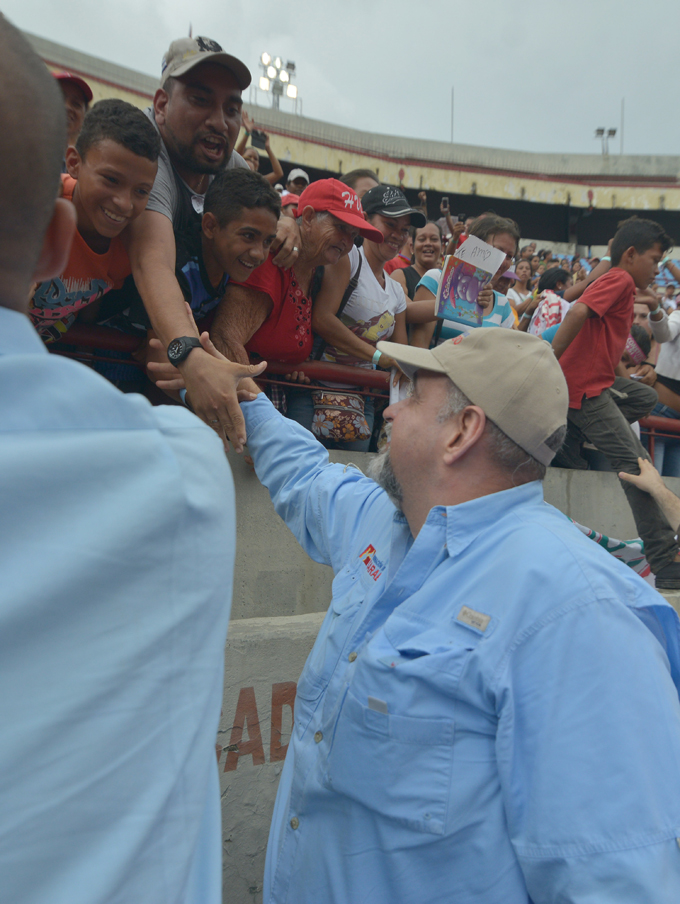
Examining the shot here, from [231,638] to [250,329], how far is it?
144 centimetres

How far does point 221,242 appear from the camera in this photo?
8.95ft

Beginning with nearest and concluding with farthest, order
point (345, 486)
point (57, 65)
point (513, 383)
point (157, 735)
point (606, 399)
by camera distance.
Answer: point (157, 735) < point (513, 383) < point (345, 486) < point (606, 399) < point (57, 65)

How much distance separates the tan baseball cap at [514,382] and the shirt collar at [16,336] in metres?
1.32

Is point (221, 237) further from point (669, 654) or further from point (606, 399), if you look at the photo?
point (606, 399)

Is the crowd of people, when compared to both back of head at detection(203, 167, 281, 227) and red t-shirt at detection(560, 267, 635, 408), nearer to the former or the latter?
back of head at detection(203, 167, 281, 227)

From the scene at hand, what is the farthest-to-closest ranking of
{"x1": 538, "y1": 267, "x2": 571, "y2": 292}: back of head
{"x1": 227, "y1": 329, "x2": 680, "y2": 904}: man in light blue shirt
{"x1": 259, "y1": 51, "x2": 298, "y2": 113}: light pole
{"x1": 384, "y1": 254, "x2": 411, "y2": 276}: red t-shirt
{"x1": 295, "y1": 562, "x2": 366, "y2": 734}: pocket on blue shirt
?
{"x1": 259, "y1": 51, "x2": 298, "y2": 113}: light pole < {"x1": 538, "y1": 267, "x2": 571, "y2": 292}: back of head < {"x1": 384, "y1": 254, "x2": 411, "y2": 276}: red t-shirt < {"x1": 295, "y1": 562, "x2": 366, "y2": 734}: pocket on blue shirt < {"x1": 227, "y1": 329, "x2": 680, "y2": 904}: man in light blue shirt

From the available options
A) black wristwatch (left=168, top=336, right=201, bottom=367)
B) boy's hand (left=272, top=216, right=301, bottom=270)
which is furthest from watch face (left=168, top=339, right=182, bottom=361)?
boy's hand (left=272, top=216, right=301, bottom=270)

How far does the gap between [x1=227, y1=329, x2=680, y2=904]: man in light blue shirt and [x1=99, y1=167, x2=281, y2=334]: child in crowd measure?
125cm

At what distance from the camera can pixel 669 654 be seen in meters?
1.45

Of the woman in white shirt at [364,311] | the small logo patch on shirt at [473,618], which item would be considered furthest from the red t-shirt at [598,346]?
the small logo patch on shirt at [473,618]

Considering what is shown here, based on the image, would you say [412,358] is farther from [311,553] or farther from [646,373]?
[646,373]

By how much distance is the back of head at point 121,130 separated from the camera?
7.61 feet

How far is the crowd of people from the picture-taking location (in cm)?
53

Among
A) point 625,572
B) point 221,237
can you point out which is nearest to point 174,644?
point 625,572
